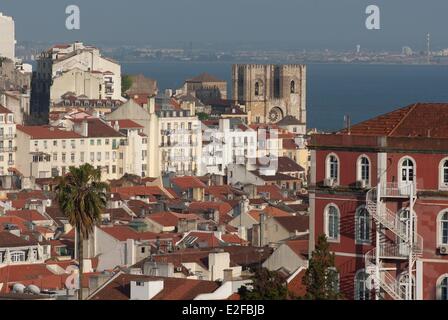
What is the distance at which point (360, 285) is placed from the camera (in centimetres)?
3531

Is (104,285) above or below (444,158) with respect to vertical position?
below

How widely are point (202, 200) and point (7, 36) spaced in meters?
92.8

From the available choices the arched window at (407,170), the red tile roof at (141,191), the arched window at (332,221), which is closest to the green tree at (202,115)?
the red tile roof at (141,191)

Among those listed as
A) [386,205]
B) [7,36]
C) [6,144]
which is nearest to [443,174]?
[386,205]

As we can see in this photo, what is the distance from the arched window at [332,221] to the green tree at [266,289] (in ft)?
15.7

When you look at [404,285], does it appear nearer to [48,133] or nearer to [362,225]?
[362,225]

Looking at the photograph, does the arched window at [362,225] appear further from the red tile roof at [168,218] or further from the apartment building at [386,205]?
the red tile roof at [168,218]

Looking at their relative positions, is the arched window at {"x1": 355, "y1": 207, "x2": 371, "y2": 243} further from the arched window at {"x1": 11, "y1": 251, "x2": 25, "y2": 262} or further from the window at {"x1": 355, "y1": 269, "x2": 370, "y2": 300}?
the arched window at {"x1": 11, "y1": 251, "x2": 25, "y2": 262}

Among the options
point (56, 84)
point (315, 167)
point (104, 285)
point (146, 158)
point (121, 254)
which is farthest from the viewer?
point (56, 84)

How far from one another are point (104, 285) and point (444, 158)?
7.61m

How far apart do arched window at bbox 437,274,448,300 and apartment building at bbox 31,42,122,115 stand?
3764 inches

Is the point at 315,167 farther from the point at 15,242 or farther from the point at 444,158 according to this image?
the point at 15,242

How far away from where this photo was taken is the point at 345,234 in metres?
35.9
